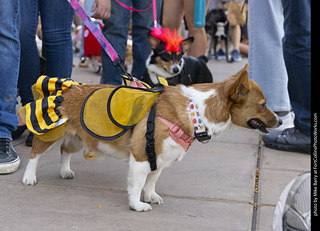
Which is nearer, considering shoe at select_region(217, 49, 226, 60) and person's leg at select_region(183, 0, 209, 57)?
person's leg at select_region(183, 0, 209, 57)

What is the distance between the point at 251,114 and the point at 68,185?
147cm

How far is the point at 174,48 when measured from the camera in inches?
272

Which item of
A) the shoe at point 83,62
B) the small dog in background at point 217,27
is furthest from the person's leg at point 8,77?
the small dog in background at point 217,27

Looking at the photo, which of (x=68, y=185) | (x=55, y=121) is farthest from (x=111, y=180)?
(x=55, y=121)

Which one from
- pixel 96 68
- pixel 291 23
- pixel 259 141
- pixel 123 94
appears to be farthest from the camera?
pixel 96 68

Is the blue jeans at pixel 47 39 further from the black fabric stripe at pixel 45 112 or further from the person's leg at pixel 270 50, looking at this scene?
the person's leg at pixel 270 50

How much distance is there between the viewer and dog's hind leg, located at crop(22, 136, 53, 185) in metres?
3.56

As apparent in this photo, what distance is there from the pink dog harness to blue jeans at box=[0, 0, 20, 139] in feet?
4.74

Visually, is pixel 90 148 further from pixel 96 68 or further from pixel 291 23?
pixel 96 68

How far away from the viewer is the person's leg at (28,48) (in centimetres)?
434

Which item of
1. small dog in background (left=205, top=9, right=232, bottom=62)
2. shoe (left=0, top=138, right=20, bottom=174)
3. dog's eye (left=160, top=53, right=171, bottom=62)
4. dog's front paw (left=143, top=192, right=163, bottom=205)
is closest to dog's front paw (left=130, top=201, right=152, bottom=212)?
dog's front paw (left=143, top=192, right=163, bottom=205)

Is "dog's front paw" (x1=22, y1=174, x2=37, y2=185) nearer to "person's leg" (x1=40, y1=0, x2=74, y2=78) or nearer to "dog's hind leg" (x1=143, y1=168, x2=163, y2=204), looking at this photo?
"dog's hind leg" (x1=143, y1=168, x2=163, y2=204)

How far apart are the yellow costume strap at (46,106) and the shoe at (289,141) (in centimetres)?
224

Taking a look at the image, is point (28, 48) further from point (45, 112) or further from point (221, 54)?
point (221, 54)
